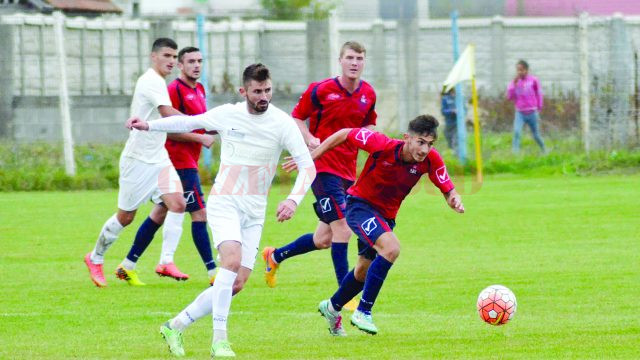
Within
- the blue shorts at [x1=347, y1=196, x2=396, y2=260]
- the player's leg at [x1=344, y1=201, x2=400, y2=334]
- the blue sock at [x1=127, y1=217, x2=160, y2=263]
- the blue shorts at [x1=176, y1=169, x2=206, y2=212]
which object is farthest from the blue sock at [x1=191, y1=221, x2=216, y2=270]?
the player's leg at [x1=344, y1=201, x2=400, y2=334]

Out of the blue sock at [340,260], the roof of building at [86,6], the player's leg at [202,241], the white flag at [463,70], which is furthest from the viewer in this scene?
the roof of building at [86,6]

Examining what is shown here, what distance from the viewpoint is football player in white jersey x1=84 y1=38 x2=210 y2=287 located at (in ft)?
38.3

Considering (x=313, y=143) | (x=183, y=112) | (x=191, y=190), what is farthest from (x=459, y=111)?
(x=313, y=143)

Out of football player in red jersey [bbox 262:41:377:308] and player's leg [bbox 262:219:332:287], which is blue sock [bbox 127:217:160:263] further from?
football player in red jersey [bbox 262:41:377:308]

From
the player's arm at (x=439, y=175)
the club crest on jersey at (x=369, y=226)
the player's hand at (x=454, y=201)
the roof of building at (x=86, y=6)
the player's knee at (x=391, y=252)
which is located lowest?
the player's knee at (x=391, y=252)

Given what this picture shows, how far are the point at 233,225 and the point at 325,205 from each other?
2501 millimetres

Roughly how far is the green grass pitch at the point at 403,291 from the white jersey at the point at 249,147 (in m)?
1.06

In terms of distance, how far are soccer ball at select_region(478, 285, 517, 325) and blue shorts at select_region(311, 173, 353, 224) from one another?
2.28m

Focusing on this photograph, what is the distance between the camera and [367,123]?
36.3ft

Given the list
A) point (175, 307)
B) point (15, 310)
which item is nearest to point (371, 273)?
point (175, 307)

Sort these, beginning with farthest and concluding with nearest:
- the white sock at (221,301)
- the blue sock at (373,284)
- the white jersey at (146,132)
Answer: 1. the white jersey at (146,132)
2. the blue sock at (373,284)
3. the white sock at (221,301)

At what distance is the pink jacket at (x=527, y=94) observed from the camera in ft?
75.4

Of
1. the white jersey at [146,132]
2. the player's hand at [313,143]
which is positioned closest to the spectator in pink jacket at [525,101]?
the white jersey at [146,132]

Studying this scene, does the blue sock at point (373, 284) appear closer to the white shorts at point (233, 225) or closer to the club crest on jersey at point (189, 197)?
the white shorts at point (233, 225)
